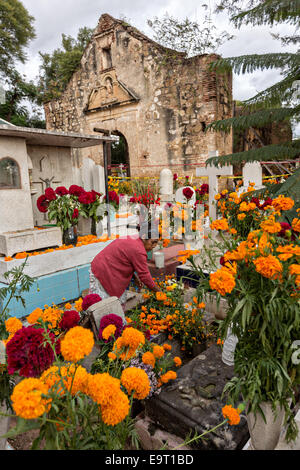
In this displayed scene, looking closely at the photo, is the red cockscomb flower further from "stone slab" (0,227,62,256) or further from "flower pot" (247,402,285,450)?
"flower pot" (247,402,285,450)

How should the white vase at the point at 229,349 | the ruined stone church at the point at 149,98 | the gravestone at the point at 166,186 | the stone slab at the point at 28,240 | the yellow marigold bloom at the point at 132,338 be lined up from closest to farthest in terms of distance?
the yellow marigold bloom at the point at 132,338, the white vase at the point at 229,349, the stone slab at the point at 28,240, the gravestone at the point at 166,186, the ruined stone church at the point at 149,98

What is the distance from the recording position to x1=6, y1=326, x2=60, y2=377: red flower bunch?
1.11 meters

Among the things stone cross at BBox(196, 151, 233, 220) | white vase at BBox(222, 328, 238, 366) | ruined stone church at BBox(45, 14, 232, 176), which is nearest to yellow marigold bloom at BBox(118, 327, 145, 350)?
white vase at BBox(222, 328, 238, 366)

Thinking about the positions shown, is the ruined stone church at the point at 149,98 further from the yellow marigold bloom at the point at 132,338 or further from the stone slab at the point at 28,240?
the yellow marigold bloom at the point at 132,338

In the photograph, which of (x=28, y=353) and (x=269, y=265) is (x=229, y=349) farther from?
(x=28, y=353)

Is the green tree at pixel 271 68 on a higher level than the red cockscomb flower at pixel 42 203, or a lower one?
higher

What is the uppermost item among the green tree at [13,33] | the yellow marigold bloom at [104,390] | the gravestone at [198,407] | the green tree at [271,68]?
the green tree at [13,33]

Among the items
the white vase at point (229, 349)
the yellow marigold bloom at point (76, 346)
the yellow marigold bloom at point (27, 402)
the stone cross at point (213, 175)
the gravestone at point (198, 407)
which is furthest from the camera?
the stone cross at point (213, 175)

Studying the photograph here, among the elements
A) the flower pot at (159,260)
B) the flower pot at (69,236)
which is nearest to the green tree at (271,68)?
the flower pot at (159,260)

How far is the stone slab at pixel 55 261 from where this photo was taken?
3828 mm

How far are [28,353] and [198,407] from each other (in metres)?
1.10

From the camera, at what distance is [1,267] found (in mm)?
3811

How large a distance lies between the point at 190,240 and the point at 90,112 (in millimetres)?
10565

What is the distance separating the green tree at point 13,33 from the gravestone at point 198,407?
860 inches
